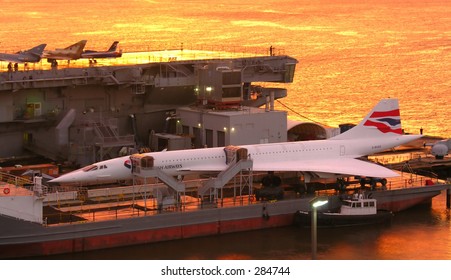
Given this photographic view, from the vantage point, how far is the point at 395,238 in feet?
208

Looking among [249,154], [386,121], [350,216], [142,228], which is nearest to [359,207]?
[350,216]

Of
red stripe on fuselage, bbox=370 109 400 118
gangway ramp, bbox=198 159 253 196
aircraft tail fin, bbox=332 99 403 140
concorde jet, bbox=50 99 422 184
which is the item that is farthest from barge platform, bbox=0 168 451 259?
red stripe on fuselage, bbox=370 109 400 118

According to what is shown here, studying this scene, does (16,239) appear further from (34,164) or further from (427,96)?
(427,96)

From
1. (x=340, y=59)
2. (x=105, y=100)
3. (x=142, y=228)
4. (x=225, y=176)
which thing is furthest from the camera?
(x=340, y=59)

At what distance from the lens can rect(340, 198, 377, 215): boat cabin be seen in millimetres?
64625

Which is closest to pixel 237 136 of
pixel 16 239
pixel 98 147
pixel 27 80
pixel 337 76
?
pixel 98 147

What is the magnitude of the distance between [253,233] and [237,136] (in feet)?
35.2

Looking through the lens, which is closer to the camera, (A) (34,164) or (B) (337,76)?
(A) (34,164)

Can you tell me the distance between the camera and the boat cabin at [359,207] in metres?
64.6

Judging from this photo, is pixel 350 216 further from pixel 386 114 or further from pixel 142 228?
pixel 142 228

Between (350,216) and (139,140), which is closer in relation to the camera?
(350,216)

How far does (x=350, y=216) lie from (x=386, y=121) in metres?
10.8

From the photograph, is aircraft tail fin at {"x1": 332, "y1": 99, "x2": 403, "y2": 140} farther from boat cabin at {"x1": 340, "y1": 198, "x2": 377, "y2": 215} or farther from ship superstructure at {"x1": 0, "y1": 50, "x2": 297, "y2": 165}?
ship superstructure at {"x1": 0, "y1": 50, "x2": 297, "y2": 165}

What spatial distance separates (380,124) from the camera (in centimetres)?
7306
